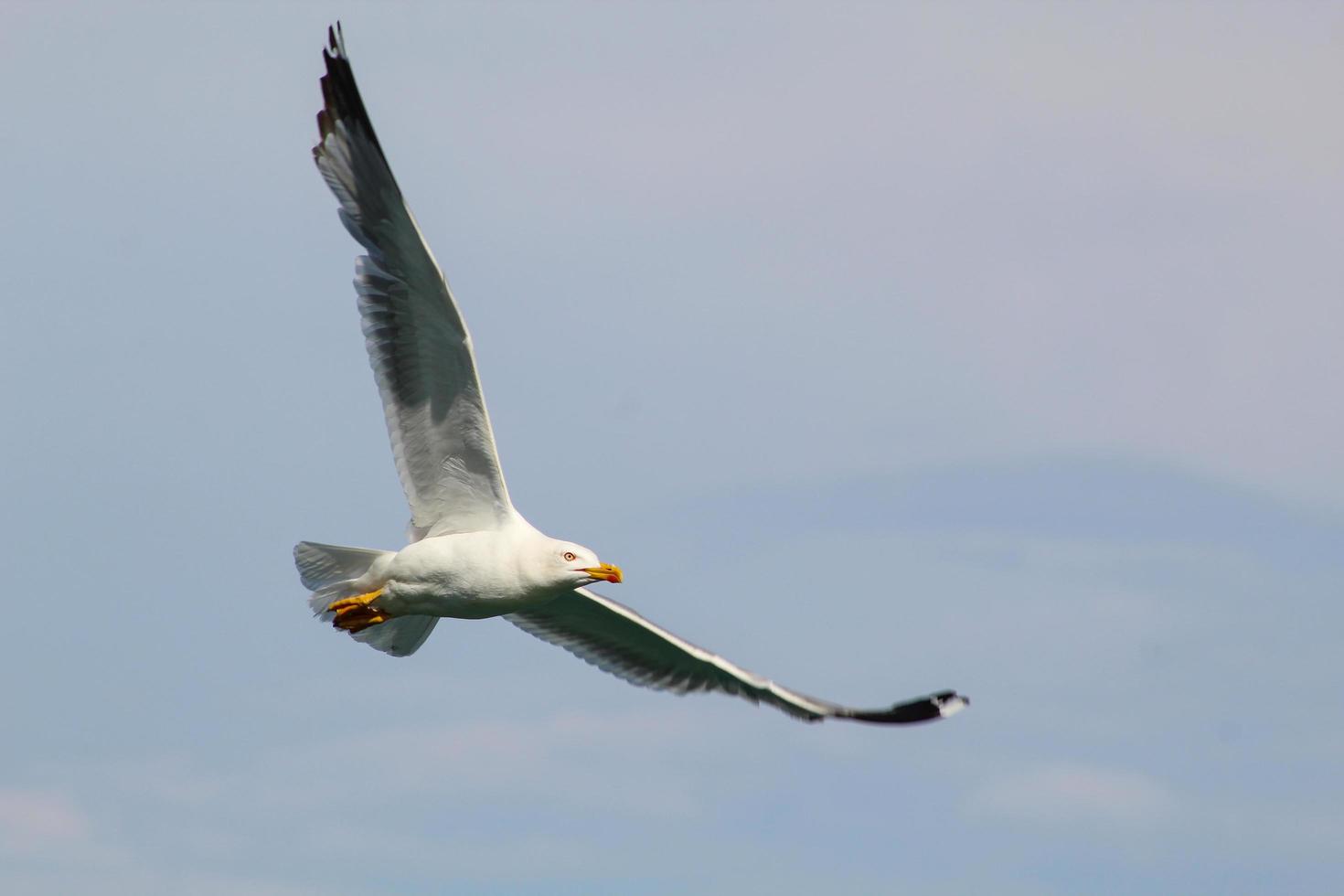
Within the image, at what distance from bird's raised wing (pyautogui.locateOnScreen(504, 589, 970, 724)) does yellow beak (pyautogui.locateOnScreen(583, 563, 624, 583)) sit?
184 centimetres

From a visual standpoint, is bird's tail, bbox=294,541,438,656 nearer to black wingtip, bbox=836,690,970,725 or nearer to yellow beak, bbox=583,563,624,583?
yellow beak, bbox=583,563,624,583

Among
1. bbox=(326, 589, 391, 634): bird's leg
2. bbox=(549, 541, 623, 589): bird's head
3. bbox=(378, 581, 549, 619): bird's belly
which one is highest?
bbox=(549, 541, 623, 589): bird's head

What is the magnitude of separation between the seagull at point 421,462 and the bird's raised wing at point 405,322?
0.04 ft

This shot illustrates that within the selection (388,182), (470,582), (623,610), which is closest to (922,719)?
(623,610)

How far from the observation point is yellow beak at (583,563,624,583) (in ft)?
56.1

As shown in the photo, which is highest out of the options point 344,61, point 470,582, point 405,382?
point 344,61

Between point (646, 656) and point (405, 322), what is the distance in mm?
5122

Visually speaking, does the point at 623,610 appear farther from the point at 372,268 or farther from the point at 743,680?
the point at 372,268

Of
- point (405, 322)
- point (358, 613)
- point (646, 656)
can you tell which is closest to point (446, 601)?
point (358, 613)

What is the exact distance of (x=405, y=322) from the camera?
16.8 meters

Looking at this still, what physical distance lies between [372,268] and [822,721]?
6260 millimetres

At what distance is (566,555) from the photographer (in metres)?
17.1

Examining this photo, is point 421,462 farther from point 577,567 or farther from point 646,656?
point 646,656

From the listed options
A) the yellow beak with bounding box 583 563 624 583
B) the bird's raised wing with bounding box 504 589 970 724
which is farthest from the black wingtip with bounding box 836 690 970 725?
the yellow beak with bounding box 583 563 624 583
